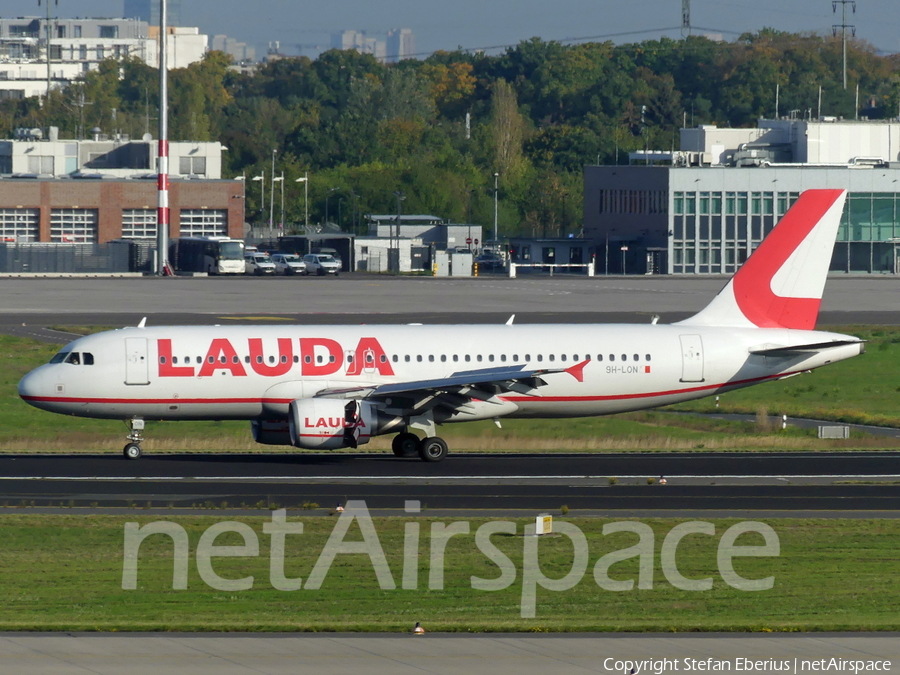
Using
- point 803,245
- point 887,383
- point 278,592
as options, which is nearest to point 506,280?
point 887,383

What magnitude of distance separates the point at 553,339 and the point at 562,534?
14183 mm

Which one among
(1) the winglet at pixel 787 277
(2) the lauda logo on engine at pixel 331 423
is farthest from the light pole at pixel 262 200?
(2) the lauda logo on engine at pixel 331 423

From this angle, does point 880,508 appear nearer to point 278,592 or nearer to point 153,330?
point 278,592

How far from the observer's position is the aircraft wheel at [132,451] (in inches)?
1558

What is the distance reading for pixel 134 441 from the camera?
4016cm

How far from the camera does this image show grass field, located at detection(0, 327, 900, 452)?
4459 cm

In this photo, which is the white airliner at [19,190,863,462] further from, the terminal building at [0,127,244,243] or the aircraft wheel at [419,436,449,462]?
the terminal building at [0,127,244,243]

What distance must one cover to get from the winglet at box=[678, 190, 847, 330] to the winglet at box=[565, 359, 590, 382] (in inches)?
183

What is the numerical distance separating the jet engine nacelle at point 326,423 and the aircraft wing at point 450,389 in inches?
42.1

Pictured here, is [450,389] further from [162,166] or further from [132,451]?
[162,166]

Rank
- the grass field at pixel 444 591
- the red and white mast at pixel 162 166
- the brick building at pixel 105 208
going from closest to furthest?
the grass field at pixel 444 591 → the red and white mast at pixel 162 166 → the brick building at pixel 105 208

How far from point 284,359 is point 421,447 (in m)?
4.79

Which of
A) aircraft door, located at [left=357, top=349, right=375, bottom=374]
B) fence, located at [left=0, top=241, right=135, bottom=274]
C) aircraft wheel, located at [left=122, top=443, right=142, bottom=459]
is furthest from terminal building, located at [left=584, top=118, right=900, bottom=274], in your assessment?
aircraft wheel, located at [left=122, top=443, right=142, bottom=459]

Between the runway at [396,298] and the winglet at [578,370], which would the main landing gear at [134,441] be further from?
the runway at [396,298]
